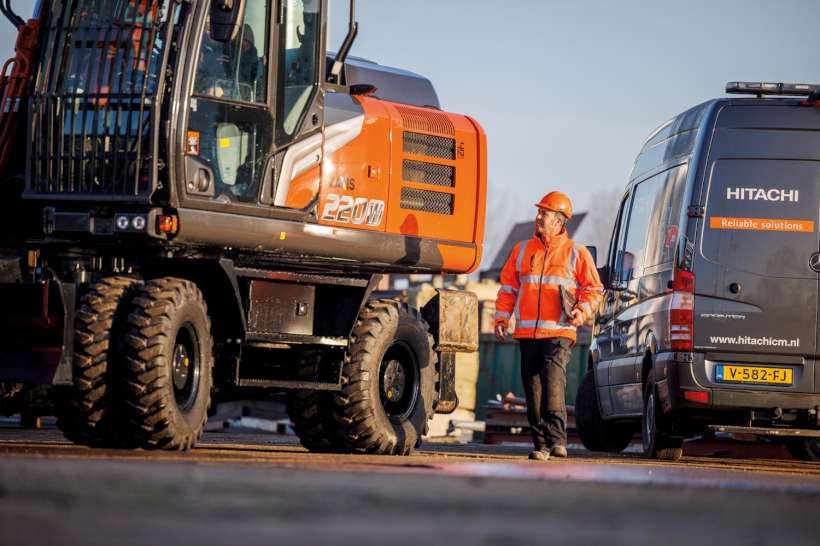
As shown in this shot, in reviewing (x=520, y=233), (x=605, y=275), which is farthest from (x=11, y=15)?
(x=520, y=233)

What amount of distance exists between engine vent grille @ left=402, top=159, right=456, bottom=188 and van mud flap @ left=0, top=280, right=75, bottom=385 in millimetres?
4045

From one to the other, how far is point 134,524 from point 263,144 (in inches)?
281

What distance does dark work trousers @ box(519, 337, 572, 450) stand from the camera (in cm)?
1354

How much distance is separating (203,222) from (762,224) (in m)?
4.85

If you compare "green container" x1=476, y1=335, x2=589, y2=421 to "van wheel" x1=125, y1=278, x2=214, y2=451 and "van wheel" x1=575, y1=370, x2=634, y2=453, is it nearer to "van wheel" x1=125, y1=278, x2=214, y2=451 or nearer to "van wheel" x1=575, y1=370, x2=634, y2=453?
"van wheel" x1=575, y1=370, x2=634, y2=453

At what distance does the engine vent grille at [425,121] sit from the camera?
1419cm

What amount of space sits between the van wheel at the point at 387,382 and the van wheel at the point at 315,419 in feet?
0.73

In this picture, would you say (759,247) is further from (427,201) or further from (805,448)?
(805,448)

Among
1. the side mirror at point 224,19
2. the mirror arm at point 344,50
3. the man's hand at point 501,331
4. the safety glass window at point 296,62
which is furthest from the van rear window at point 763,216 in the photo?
the side mirror at point 224,19

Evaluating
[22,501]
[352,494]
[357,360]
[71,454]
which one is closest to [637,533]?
[352,494]

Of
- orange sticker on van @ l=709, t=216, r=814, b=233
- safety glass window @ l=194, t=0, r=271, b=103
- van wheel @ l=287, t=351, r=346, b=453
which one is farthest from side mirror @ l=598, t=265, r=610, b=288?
safety glass window @ l=194, t=0, r=271, b=103

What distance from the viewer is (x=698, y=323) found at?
13.7 meters

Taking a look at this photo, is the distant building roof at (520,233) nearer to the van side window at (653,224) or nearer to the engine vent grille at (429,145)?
the van side window at (653,224)

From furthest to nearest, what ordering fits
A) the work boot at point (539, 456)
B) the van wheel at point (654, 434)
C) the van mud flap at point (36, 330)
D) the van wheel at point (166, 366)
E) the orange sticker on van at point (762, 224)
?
the van wheel at point (654, 434) < the orange sticker on van at point (762, 224) < the work boot at point (539, 456) < the van wheel at point (166, 366) < the van mud flap at point (36, 330)
